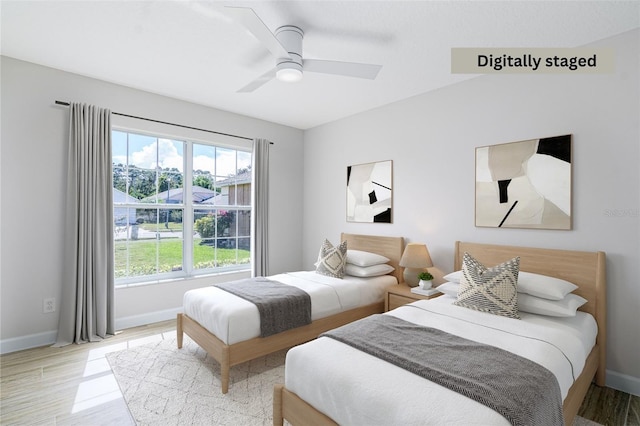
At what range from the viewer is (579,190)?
99.4 inches

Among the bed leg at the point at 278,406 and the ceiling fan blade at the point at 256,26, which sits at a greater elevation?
the ceiling fan blade at the point at 256,26

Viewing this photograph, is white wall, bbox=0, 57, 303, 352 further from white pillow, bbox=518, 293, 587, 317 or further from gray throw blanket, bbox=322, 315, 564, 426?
white pillow, bbox=518, 293, 587, 317

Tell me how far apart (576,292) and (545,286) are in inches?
16.7

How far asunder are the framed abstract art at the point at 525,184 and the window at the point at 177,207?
9.96 feet

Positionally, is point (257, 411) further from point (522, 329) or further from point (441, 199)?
point (441, 199)

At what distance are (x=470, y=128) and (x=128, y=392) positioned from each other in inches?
144

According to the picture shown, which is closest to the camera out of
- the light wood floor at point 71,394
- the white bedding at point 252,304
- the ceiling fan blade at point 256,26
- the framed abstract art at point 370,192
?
the ceiling fan blade at point 256,26

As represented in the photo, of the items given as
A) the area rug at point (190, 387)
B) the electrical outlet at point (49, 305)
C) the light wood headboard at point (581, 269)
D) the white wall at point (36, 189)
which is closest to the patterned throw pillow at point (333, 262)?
the area rug at point (190, 387)

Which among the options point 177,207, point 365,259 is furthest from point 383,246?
point 177,207

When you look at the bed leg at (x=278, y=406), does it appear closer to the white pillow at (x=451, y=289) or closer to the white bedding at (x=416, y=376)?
the white bedding at (x=416, y=376)

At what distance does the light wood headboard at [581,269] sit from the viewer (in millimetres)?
2363

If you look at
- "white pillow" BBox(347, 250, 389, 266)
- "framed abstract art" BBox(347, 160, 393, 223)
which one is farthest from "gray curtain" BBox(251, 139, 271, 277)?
"white pillow" BBox(347, 250, 389, 266)

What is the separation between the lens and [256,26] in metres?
1.80

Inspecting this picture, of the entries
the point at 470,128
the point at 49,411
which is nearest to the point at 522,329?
the point at 470,128
